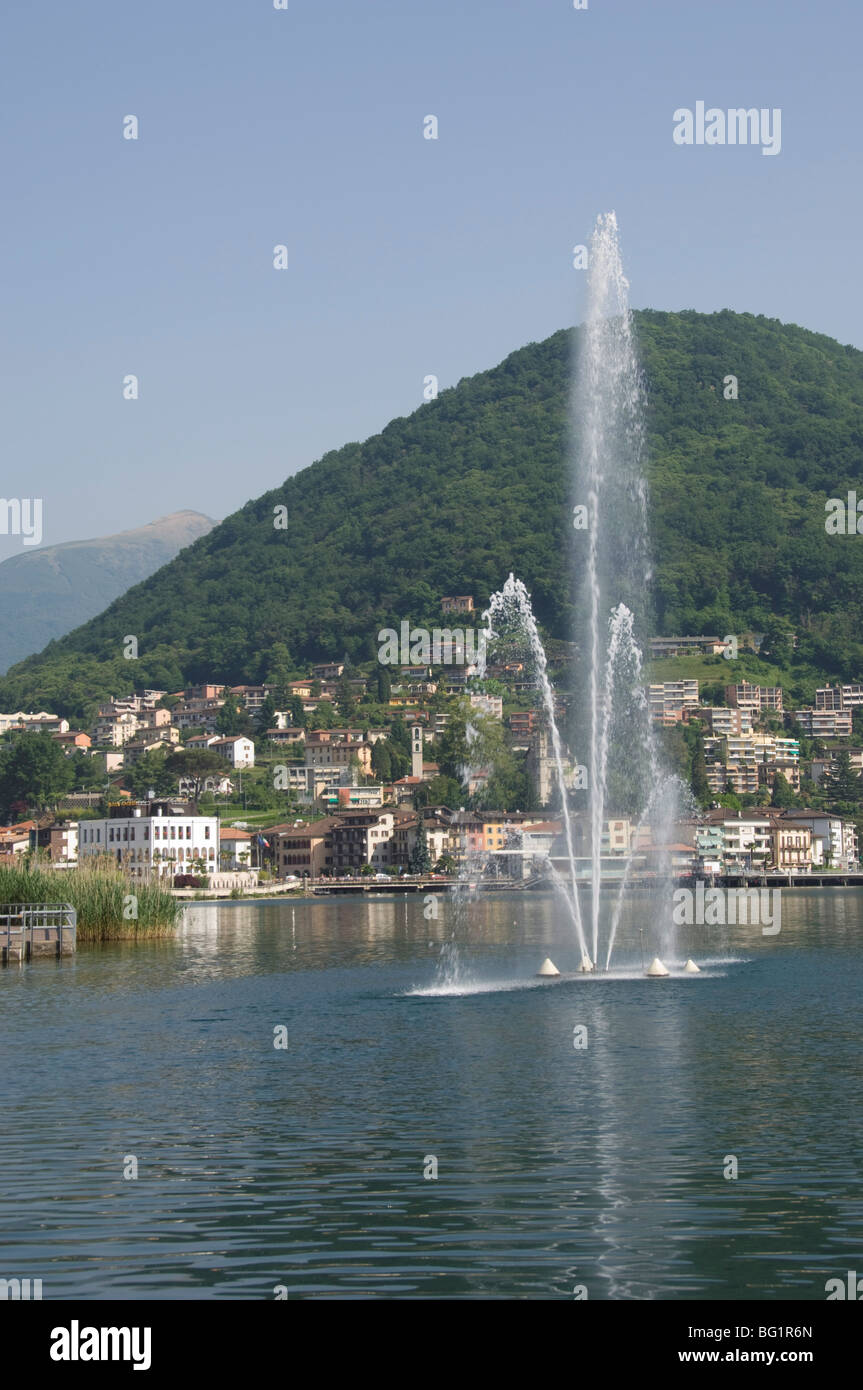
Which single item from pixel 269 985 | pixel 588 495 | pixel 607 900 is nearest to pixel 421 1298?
pixel 269 985

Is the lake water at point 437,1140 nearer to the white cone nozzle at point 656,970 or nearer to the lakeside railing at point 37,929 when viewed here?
the white cone nozzle at point 656,970

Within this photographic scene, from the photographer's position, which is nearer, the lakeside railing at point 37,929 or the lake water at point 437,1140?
the lake water at point 437,1140

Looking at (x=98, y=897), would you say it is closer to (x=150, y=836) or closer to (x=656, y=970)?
(x=656, y=970)

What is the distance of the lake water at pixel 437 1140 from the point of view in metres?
18.5

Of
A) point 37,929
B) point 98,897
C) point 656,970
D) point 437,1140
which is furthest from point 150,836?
point 437,1140

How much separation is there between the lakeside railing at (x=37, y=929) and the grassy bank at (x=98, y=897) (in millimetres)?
793

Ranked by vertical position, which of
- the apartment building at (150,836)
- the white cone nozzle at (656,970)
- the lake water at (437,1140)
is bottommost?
the white cone nozzle at (656,970)

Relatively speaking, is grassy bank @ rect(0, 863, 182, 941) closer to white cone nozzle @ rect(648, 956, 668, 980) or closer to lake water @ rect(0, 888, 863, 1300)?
lake water @ rect(0, 888, 863, 1300)

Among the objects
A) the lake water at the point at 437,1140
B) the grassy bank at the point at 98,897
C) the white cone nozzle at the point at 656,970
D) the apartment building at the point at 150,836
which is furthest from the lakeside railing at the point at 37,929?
the apartment building at the point at 150,836

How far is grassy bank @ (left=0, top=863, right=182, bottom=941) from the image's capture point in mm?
74000

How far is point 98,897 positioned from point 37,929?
3562mm

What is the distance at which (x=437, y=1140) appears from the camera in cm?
2586

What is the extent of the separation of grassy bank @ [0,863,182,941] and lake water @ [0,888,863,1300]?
21.7 metres

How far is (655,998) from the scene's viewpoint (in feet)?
159
